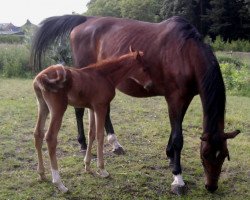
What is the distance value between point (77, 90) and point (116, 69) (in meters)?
0.52

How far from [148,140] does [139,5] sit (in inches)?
1899

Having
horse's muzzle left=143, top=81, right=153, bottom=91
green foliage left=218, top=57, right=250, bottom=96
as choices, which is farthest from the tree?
horse's muzzle left=143, top=81, right=153, bottom=91

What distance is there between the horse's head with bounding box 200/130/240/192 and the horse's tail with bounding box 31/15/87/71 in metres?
2.53

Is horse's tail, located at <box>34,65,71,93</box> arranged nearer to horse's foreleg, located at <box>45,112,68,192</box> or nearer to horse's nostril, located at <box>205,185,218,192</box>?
horse's foreleg, located at <box>45,112,68,192</box>

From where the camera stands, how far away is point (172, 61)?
4.20 metres

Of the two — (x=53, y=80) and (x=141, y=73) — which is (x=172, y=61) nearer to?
(x=141, y=73)

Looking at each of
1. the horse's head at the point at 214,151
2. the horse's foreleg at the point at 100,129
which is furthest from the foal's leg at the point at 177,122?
the horse's foreleg at the point at 100,129

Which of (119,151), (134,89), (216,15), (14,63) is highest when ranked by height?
(134,89)

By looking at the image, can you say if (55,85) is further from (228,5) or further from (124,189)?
(228,5)

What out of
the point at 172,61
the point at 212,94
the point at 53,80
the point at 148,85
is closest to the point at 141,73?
the point at 148,85

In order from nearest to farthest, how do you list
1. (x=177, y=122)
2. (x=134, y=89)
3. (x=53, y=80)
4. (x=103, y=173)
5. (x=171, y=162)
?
(x=53, y=80) → (x=177, y=122) → (x=103, y=173) → (x=134, y=89) → (x=171, y=162)

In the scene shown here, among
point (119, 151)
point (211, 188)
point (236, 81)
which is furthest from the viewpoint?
point (236, 81)

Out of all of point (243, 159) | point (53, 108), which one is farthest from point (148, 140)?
point (53, 108)

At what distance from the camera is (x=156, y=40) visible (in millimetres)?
4520
